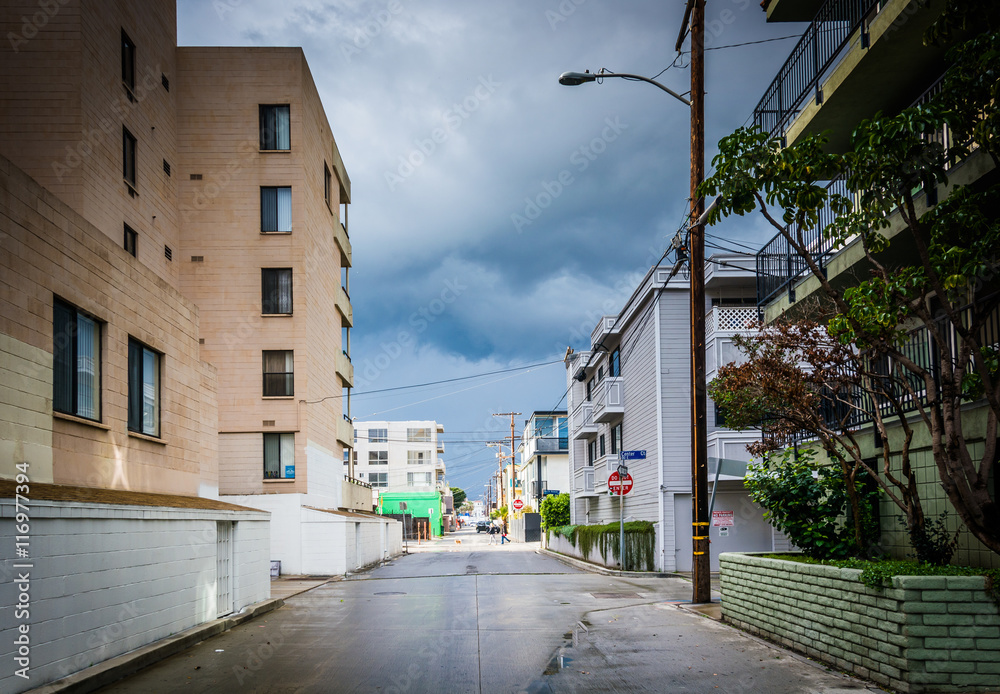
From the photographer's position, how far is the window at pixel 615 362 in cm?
3888

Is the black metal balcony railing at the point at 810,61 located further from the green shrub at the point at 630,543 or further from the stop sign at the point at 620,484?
the green shrub at the point at 630,543

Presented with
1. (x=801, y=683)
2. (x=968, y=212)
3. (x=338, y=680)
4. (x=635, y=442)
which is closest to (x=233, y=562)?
(x=338, y=680)

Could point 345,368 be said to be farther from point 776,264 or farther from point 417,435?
point 417,435

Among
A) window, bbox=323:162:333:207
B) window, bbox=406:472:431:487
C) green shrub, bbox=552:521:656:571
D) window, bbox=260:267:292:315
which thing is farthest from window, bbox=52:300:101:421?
window, bbox=406:472:431:487

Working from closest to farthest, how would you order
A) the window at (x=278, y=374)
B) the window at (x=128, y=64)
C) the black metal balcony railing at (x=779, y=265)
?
1. the black metal balcony railing at (x=779, y=265)
2. the window at (x=128, y=64)
3. the window at (x=278, y=374)

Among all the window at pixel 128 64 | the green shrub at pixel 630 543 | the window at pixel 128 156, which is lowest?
the green shrub at pixel 630 543

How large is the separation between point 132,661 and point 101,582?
101 cm

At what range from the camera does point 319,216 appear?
120 feet

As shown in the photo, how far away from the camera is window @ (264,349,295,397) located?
108ft

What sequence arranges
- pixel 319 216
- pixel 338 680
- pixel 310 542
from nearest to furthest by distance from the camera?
pixel 338 680 < pixel 310 542 < pixel 319 216

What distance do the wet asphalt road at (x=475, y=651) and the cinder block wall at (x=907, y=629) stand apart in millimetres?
486

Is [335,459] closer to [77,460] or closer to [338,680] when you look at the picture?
[77,460]

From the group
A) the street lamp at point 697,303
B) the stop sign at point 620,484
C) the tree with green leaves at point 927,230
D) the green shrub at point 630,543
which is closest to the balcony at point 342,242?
the green shrub at point 630,543

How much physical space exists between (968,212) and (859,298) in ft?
4.47
